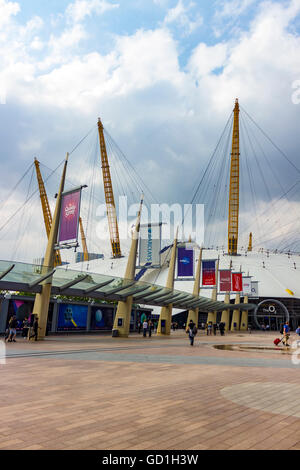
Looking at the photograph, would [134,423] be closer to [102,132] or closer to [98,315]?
[98,315]

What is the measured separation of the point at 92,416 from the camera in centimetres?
470

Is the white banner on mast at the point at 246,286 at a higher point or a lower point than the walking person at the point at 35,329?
higher

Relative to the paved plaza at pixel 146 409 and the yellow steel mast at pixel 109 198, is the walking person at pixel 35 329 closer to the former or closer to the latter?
the paved plaza at pixel 146 409

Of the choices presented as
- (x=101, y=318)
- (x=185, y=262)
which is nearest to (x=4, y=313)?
(x=101, y=318)

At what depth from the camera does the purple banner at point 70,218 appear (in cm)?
2008

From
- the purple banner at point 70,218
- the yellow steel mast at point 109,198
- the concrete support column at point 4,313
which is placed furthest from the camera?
the yellow steel mast at point 109,198

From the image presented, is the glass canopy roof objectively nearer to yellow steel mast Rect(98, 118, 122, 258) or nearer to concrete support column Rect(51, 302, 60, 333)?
concrete support column Rect(51, 302, 60, 333)

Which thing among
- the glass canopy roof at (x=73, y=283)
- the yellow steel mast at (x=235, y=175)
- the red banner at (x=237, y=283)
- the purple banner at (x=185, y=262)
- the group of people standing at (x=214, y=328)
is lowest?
the group of people standing at (x=214, y=328)

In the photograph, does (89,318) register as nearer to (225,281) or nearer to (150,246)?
(150,246)

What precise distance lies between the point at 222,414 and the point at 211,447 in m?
→ 1.42

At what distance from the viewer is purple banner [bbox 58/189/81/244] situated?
2008 cm

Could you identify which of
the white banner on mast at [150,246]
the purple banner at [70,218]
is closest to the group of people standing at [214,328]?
the white banner on mast at [150,246]

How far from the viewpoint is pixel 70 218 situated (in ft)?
67.1

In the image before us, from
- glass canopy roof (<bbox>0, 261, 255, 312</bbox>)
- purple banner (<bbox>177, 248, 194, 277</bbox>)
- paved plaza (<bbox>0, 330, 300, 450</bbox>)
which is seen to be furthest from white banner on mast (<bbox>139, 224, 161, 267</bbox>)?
paved plaza (<bbox>0, 330, 300, 450</bbox>)
